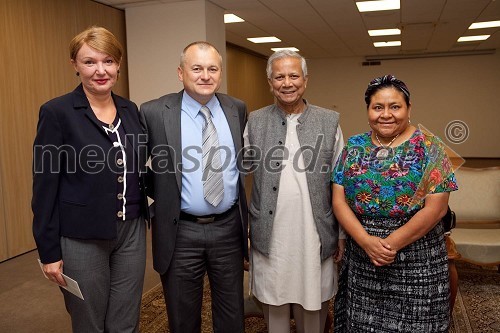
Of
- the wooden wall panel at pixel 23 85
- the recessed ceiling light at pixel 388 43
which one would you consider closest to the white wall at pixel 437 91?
the recessed ceiling light at pixel 388 43

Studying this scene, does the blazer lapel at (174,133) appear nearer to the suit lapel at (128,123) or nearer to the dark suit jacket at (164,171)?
the dark suit jacket at (164,171)

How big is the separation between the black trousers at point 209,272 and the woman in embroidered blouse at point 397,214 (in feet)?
1.80

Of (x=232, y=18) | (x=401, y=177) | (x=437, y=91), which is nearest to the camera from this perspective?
(x=401, y=177)

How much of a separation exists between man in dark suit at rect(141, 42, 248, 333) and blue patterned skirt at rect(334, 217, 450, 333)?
1.96ft

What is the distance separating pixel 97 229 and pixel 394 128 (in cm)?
125

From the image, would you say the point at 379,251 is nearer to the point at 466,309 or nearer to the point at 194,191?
the point at 194,191

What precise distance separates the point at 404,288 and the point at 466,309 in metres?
1.59

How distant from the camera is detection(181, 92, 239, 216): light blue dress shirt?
198 cm

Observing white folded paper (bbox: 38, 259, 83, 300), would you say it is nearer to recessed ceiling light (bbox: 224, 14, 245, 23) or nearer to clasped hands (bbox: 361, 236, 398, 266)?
clasped hands (bbox: 361, 236, 398, 266)

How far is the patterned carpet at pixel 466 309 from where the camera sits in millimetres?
2816

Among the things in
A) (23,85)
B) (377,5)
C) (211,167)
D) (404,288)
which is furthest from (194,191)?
(377,5)

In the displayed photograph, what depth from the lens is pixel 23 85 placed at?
4.46 meters

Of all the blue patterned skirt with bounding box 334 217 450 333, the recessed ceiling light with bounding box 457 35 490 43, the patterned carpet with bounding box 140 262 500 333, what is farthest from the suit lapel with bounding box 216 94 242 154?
the recessed ceiling light with bounding box 457 35 490 43

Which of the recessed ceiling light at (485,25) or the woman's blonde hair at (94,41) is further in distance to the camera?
the recessed ceiling light at (485,25)
